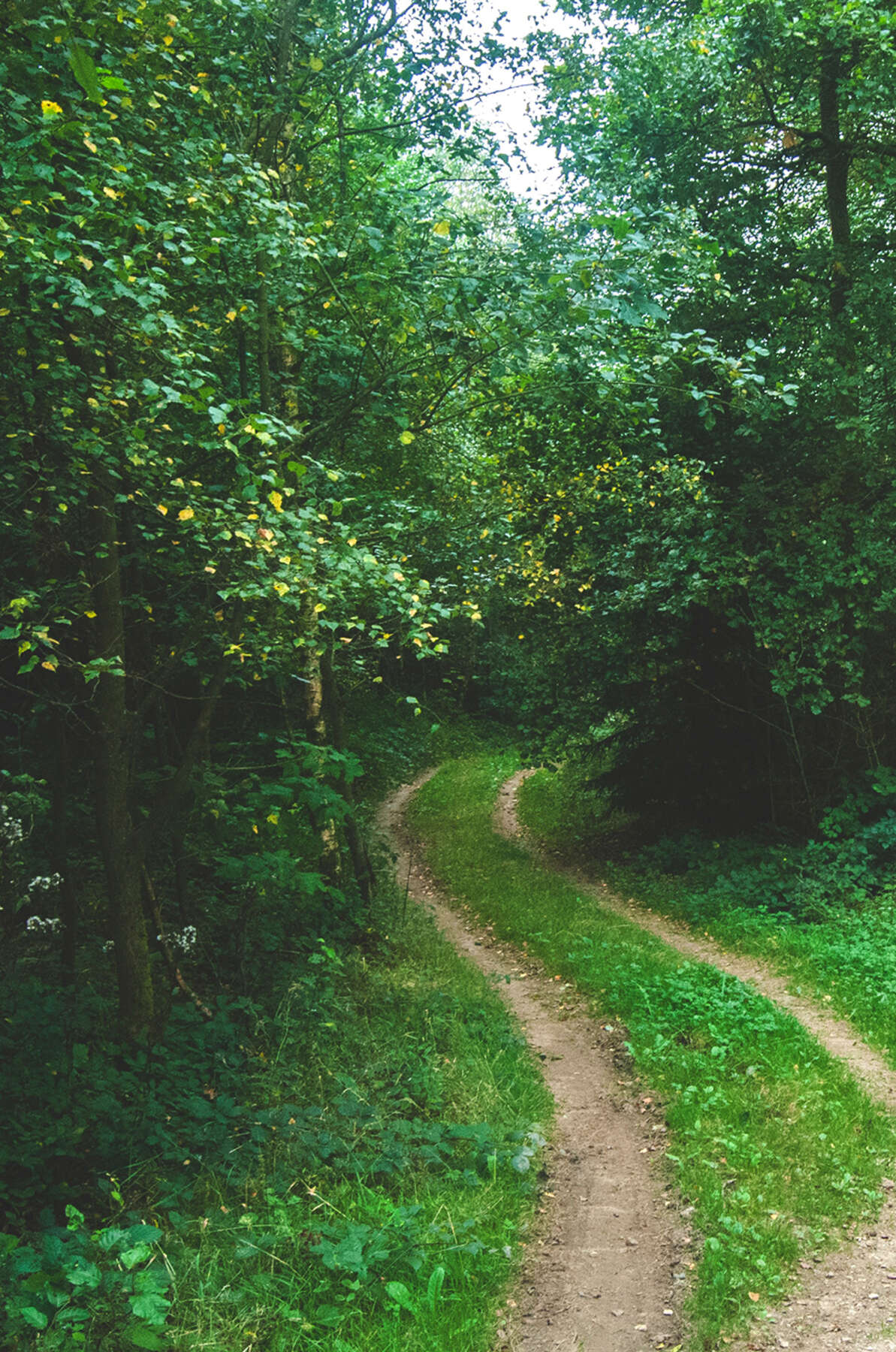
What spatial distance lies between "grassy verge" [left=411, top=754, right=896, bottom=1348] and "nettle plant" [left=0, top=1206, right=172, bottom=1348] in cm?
276

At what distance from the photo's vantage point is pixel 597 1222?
5520mm

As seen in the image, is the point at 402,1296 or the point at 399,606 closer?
the point at 402,1296

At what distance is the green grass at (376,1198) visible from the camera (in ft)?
14.6

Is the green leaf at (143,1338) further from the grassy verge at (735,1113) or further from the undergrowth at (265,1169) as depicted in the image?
the grassy verge at (735,1113)

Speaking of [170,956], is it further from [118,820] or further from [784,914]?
[784,914]

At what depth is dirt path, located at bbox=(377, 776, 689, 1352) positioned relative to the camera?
464 centimetres

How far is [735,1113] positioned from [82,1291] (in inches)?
175

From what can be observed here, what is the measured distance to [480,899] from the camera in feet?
43.4

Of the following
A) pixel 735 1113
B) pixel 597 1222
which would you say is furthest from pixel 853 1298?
pixel 735 1113

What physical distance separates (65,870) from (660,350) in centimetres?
603

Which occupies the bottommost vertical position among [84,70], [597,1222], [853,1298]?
[853,1298]

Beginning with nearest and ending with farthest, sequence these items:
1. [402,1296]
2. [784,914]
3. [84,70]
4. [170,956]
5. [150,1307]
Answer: [84,70] < [150,1307] < [402,1296] < [170,956] < [784,914]

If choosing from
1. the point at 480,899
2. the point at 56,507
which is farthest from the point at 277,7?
the point at 480,899

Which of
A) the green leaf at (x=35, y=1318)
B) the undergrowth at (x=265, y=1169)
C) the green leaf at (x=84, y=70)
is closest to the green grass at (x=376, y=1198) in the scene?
the undergrowth at (x=265, y=1169)
